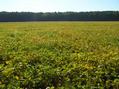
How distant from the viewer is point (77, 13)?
106 m

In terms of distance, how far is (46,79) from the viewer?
25.1ft

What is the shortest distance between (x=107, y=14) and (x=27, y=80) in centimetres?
9663

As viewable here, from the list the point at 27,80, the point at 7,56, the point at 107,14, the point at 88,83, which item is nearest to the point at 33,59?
the point at 7,56

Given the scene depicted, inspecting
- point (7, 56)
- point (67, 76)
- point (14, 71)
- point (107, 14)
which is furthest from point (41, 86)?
point (107, 14)

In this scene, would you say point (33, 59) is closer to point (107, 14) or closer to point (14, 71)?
point (14, 71)

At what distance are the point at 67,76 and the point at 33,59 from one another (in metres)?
2.70

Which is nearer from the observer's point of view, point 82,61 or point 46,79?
point 46,79

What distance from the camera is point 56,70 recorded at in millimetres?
8305

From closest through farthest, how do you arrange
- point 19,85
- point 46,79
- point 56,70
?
point 19,85 < point 46,79 < point 56,70

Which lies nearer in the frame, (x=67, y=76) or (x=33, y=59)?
(x=67, y=76)

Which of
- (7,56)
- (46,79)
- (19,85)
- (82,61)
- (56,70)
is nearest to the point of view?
(19,85)

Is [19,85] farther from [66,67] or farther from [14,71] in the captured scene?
[66,67]

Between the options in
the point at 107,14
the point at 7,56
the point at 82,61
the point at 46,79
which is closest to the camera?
the point at 46,79

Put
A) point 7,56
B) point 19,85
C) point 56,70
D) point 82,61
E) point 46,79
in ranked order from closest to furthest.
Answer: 1. point 19,85
2. point 46,79
3. point 56,70
4. point 82,61
5. point 7,56
